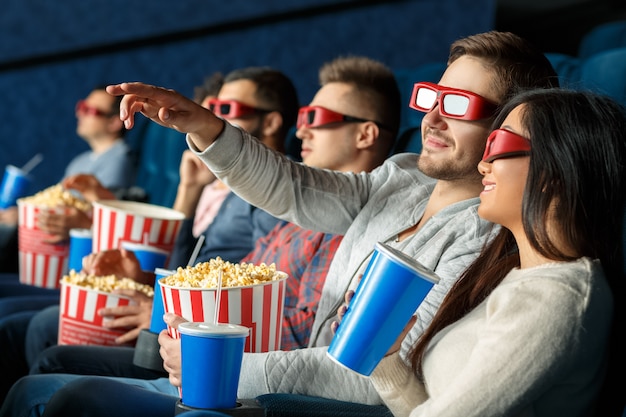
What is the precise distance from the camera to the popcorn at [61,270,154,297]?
210 cm

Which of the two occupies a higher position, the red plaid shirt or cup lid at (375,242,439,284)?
cup lid at (375,242,439,284)

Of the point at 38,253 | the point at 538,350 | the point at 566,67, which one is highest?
the point at 566,67

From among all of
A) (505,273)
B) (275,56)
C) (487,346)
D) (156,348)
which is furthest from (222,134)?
(275,56)

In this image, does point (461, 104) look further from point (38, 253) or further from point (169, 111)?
point (38, 253)

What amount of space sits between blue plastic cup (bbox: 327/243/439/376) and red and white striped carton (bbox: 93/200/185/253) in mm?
1305

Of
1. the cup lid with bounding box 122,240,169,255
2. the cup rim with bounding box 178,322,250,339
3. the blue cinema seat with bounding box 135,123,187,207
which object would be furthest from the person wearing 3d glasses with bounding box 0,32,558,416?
the blue cinema seat with bounding box 135,123,187,207

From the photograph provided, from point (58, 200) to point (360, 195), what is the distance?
4.17 feet

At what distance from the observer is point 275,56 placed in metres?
4.44

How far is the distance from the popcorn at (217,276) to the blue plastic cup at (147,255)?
782mm

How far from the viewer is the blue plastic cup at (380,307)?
119cm

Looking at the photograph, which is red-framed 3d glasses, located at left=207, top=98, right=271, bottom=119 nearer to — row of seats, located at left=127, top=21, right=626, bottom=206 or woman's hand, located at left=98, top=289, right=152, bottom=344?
row of seats, located at left=127, top=21, right=626, bottom=206

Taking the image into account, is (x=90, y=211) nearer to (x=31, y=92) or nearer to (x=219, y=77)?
(x=219, y=77)

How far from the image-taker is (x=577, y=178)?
3.98ft

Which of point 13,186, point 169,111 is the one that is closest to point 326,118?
point 169,111
